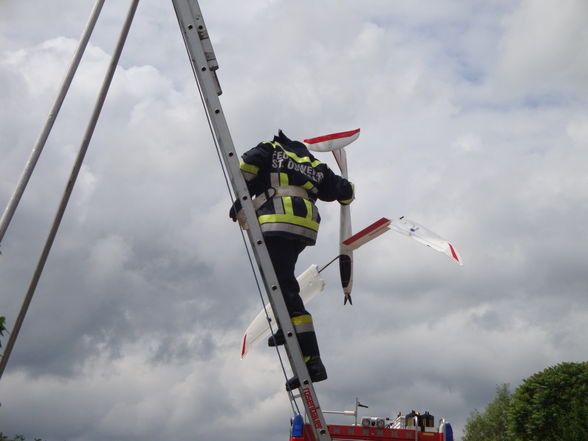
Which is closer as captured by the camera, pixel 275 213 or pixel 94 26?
pixel 94 26

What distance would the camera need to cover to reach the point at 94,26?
22.4ft

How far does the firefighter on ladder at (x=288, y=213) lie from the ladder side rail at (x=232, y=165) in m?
0.13

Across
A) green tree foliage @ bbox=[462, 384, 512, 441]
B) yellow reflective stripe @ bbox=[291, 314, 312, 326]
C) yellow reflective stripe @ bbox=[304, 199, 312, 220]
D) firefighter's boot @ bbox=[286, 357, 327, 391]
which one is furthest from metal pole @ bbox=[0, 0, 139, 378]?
green tree foliage @ bbox=[462, 384, 512, 441]

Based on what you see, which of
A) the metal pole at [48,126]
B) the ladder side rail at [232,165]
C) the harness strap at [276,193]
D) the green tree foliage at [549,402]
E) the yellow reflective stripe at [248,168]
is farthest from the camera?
the green tree foliage at [549,402]

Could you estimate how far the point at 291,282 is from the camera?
7625 mm

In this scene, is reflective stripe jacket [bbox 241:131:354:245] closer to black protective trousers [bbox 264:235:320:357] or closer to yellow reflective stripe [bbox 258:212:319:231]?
yellow reflective stripe [bbox 258:212:319:231]

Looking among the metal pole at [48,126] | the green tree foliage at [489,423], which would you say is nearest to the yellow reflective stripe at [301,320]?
the metal pole at [48,126]

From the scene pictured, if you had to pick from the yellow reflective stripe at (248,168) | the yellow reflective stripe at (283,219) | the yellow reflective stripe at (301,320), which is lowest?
the yellow reflective stripe at (301,320)

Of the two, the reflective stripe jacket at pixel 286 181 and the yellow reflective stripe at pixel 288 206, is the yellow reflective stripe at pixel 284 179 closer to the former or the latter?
the reflective stripe jacket at pixel 286 181

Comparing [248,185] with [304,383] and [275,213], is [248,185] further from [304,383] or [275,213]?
[304,383]

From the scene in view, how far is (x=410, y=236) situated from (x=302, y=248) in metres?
1.13

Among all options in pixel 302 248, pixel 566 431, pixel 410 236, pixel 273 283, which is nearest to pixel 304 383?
pixel 273 283

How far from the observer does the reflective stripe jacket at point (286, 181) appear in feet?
24.9

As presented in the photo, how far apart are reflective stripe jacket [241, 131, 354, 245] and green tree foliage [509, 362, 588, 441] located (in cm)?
760
